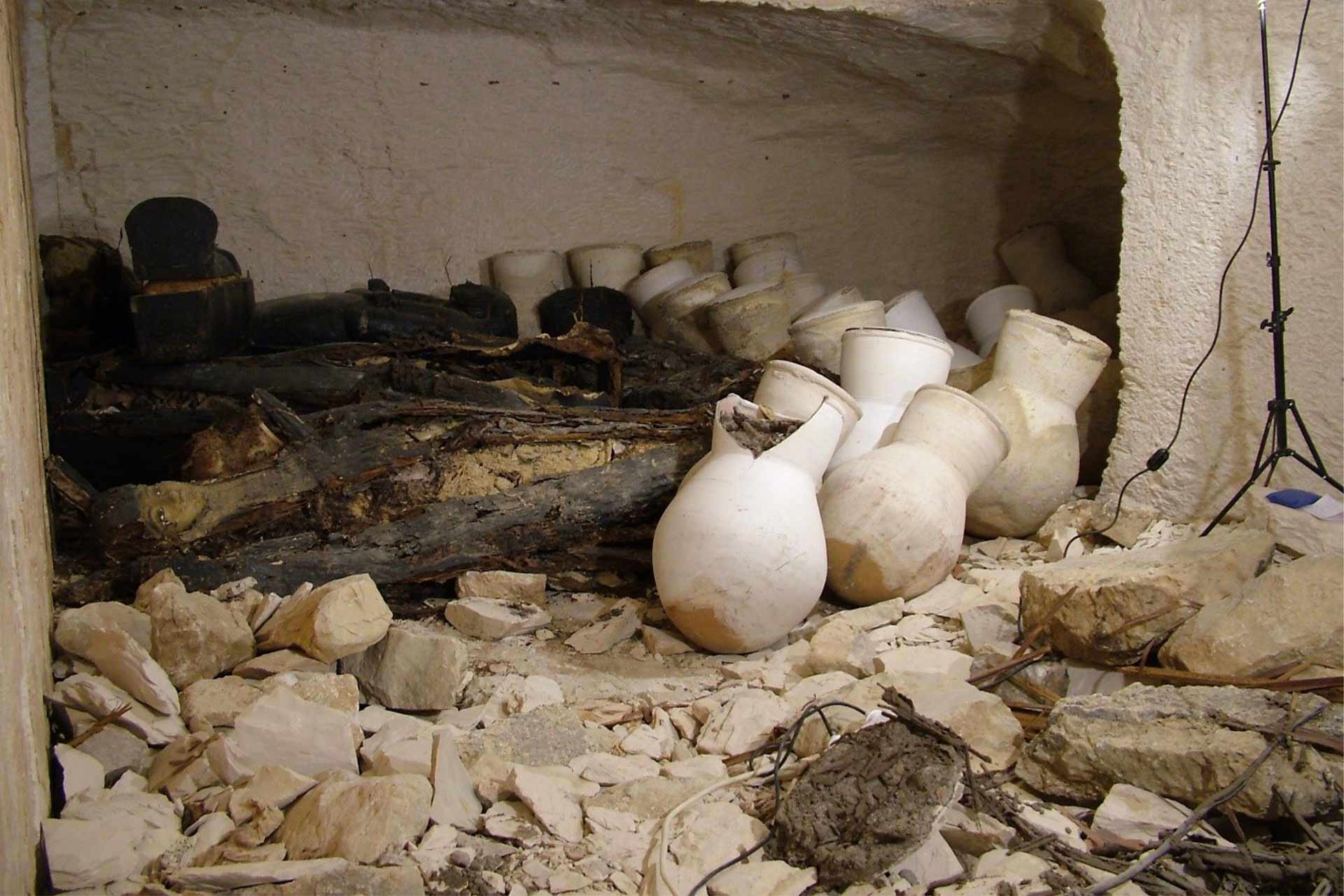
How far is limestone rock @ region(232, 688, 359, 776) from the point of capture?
2338mm

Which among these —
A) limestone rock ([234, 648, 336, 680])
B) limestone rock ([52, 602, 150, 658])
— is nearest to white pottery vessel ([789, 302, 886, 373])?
limestone rock ([234, 648, 336, 680])

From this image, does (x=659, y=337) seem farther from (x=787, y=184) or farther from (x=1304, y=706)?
(x=1304, y=706)

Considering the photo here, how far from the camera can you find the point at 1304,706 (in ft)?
7.45

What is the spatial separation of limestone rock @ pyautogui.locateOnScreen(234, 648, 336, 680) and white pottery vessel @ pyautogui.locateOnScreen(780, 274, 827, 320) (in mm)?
2553

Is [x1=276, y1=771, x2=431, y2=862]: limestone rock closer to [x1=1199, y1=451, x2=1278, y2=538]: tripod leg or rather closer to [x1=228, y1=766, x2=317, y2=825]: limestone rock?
[x1=228, y1=766, x2=317, y2=825]: limestone rock

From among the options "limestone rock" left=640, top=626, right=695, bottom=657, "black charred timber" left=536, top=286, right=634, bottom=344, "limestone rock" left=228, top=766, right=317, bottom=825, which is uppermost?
"black charred timber" left=536, top=286, right=634, bottom=344

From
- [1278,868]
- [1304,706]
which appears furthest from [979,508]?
[1278,868]

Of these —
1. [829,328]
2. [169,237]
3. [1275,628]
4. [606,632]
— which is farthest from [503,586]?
[1275,628]

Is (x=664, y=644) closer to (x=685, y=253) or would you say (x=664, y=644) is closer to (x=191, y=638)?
(x=191, y=638)

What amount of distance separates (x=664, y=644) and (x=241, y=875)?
1.38m

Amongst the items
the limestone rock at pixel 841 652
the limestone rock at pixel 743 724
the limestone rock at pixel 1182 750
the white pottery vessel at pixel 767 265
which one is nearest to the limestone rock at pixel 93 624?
the limestone rock at pixel 743 724

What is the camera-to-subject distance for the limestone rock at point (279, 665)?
2.69 meters

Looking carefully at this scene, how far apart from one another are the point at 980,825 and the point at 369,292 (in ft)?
10.1

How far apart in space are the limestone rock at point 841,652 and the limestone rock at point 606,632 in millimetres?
548
